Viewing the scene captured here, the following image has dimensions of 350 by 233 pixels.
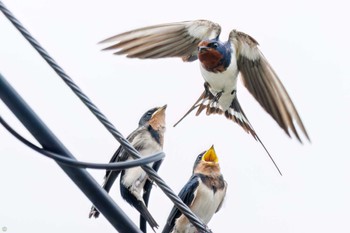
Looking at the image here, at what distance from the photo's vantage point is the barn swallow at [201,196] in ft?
14.3

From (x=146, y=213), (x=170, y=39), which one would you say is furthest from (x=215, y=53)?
(x=146, y=213)

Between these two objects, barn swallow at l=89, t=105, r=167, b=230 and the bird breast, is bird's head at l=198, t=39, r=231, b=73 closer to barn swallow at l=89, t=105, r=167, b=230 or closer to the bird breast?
the bird breast

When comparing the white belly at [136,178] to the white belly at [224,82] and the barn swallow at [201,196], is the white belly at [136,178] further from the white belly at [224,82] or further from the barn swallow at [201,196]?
the white belly at [224,82]

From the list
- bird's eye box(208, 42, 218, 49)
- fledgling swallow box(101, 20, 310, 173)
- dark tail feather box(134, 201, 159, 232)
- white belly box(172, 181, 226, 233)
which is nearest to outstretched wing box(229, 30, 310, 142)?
fledgling swallow box(101, 20, 310, 173)

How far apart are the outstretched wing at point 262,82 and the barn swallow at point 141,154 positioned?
51 cm

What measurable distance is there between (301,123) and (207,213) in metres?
1.04

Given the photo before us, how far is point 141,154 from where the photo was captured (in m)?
4.35

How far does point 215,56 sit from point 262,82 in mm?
287

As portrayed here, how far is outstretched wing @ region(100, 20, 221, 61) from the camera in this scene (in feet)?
14.0

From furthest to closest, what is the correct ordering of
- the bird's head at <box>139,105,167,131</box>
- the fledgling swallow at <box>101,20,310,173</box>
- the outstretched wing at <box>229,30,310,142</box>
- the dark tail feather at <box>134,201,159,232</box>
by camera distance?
the bird's head at <box>139,105,167,131</box> < the fledgling swallow at <box>101,20,310,173</box> < the dark tail feather at <box>134,201,159,232</box> < the outstretched wing at <box>229,30,310,142</box>

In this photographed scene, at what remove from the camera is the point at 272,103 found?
13.1 feet

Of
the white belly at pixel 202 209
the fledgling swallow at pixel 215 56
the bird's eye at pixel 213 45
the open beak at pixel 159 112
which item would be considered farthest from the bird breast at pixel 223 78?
the white belly at pixel 202 209

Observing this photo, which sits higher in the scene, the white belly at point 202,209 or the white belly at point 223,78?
the white belly at point 223,78

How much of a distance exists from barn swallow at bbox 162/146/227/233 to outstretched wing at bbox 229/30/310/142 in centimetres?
47
